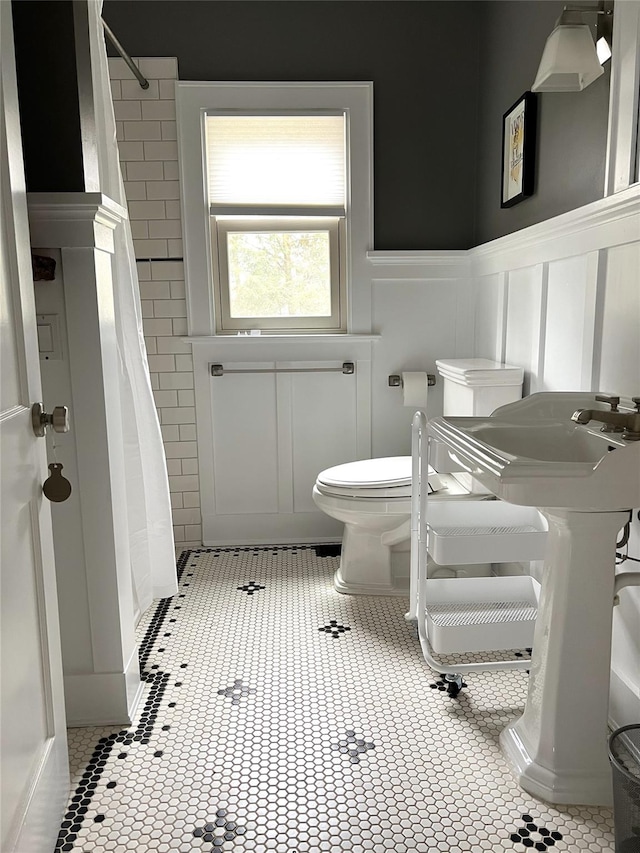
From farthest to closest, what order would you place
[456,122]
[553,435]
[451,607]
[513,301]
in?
[456,122]
[513,301]
[451,607]
[553,435]

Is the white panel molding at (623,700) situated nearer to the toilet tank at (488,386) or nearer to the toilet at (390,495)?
the toilet at (390,495)

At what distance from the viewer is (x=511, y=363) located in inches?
102

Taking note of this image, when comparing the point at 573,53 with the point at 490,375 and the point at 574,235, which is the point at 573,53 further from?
the point at 490,375

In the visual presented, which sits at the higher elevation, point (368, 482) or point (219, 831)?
point (368, 482)

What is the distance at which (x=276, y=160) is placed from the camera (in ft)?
9.73

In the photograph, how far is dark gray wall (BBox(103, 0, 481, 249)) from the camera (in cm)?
282

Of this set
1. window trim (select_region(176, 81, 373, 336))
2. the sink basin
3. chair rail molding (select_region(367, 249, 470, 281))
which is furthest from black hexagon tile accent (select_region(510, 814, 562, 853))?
chair rail molding (select_region(367, 249, 470, 281))

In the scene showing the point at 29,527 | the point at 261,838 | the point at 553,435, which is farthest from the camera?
the point at 553,435

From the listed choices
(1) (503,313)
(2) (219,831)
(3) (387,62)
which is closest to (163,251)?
(3) (387,62)

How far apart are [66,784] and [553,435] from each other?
1460 millimetres

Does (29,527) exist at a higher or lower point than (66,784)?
higher

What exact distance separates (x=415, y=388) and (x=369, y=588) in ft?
3.15

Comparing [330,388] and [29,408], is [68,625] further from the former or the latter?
[330,388]

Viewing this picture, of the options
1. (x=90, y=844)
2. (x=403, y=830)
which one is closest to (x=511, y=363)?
(x=403, y=830)
